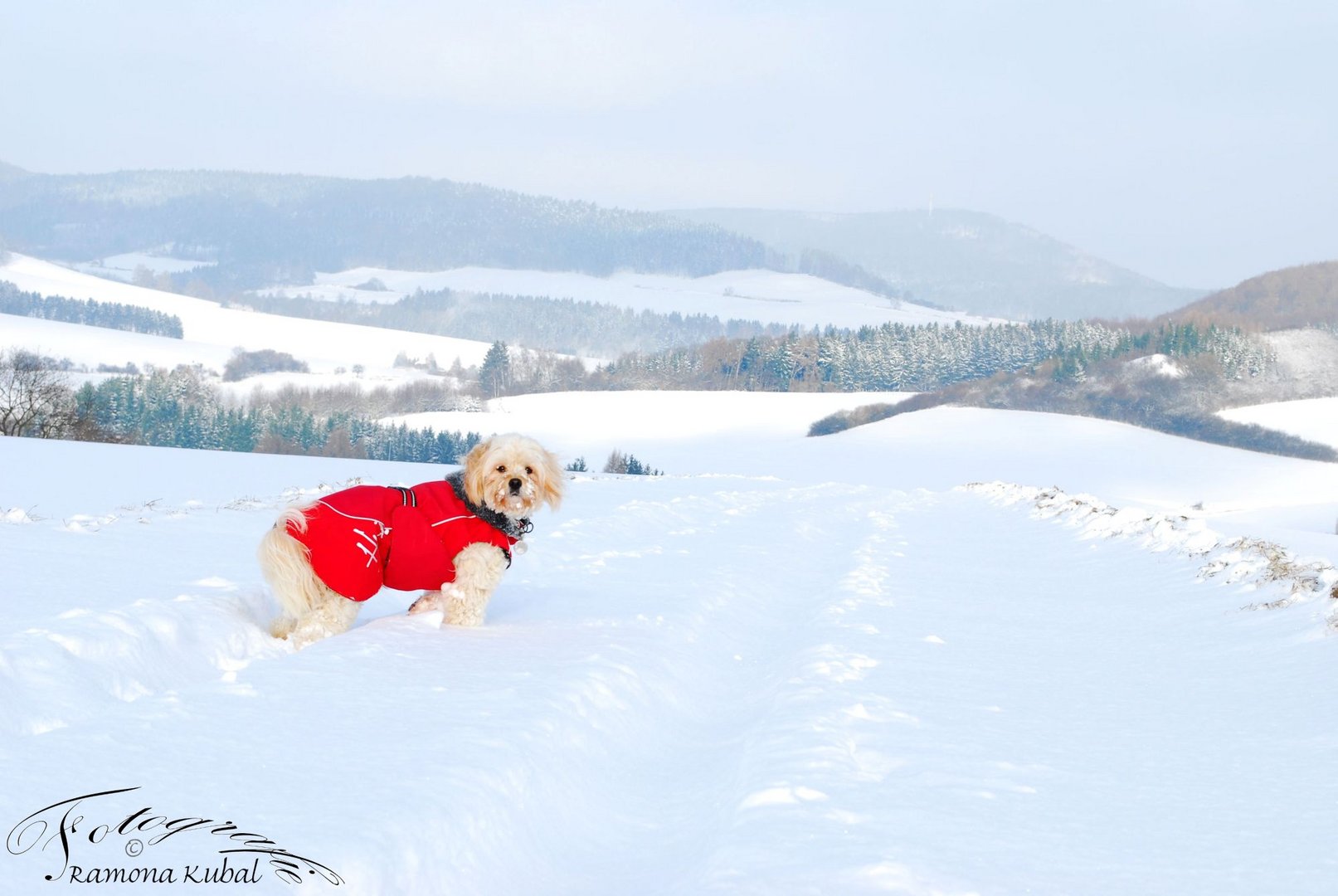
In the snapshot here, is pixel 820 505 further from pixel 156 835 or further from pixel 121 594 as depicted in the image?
pixel 156 835

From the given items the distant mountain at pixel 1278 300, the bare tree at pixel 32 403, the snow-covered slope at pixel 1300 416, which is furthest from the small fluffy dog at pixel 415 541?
the distant mountain at pixel 1278 300

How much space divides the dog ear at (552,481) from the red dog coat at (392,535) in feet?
1.11

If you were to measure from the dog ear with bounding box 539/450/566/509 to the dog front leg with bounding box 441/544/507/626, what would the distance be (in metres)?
0.64

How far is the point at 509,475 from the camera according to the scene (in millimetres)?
8016

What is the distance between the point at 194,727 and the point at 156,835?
1238 millimetres

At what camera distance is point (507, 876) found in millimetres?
3967

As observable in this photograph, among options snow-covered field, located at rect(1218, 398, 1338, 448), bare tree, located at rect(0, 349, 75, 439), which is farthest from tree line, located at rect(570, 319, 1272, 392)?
bare tree, located at rect(0, 349, 75, 439)

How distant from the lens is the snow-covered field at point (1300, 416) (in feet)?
302

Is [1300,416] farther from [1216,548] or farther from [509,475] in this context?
Result: [509,475]

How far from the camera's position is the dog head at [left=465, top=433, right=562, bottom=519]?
8.03 metres

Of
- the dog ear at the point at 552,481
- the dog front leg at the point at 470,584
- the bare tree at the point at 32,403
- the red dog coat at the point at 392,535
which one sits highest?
the dog ear at the point at 552,481

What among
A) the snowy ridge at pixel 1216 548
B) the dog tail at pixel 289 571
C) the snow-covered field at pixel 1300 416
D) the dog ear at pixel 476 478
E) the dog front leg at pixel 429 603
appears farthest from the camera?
the snow-covered field at pixel 1300 416

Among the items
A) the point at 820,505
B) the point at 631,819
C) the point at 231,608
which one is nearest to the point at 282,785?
the point at 631,819

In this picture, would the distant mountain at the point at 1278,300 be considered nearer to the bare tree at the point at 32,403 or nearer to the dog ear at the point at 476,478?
the bare tree at the point at 32,403
